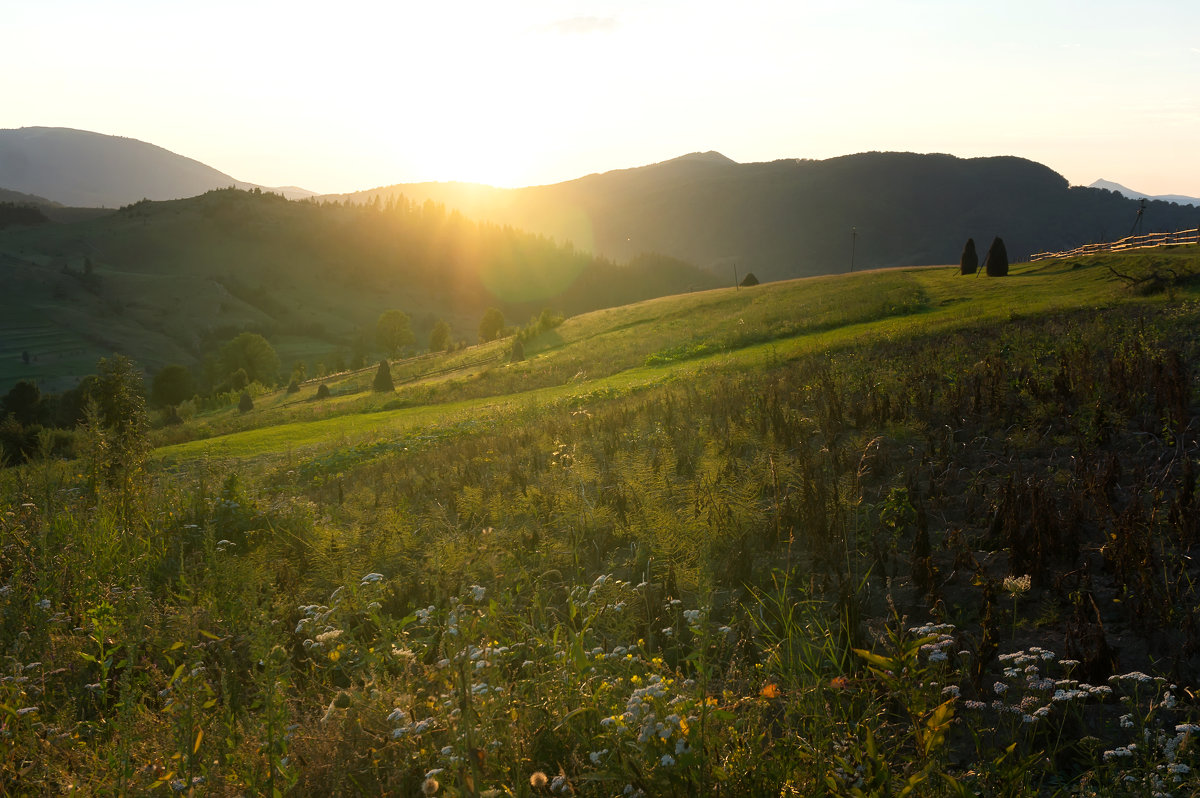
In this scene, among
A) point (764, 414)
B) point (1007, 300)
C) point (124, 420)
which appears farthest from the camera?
point (1007, 300)

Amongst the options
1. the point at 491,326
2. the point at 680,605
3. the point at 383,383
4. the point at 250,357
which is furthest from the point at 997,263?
the point at 250,357

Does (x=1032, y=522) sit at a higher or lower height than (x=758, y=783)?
higher

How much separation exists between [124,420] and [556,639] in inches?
318

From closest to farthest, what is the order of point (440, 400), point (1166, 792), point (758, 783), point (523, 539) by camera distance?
1. point (1166, 792)
2. point (758, 783)
3. point (523, 539)
4. point (440, 400)

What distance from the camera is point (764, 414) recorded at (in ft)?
33.8

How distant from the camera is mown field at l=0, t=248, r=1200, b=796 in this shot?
11.0 feet

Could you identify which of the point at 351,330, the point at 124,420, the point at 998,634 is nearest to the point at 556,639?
the point at 998,634

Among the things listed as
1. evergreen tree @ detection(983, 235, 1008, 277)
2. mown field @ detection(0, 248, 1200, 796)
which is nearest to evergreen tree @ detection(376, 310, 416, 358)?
evergreen tree @ detection(983, 235, 1008, 277)

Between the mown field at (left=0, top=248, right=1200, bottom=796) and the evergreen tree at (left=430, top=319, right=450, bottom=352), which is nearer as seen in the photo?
the mown field at (left=0, top=248, right=1200, bottom=796)

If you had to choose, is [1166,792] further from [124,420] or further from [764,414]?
[124,420]

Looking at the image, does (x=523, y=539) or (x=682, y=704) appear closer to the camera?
(x=682, y=704)

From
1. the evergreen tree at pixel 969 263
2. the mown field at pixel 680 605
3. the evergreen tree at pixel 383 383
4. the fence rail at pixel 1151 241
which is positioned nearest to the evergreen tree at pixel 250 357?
the evergreen tree at pixel 383 383

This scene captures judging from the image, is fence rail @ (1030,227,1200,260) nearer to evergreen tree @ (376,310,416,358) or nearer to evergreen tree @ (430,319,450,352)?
evergreen tree @ (430,319,450,352)

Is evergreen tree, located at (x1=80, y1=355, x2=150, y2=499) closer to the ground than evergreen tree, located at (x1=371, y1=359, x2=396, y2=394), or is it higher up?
higher up
